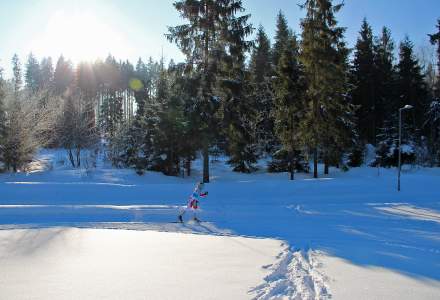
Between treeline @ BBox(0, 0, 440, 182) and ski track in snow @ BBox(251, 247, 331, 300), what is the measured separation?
18654 mm

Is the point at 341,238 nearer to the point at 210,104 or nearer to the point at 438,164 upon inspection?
the point at 210,104

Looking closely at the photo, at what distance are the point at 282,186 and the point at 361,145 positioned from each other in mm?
19141

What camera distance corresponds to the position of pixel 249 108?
27484mm

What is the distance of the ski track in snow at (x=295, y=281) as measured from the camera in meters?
6.11

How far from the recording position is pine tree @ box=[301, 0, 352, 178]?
30000 millimetres

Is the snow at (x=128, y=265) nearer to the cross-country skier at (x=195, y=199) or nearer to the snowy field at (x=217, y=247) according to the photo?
the snowy field at (x=217, y=247)

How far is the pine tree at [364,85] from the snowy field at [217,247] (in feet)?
75.8

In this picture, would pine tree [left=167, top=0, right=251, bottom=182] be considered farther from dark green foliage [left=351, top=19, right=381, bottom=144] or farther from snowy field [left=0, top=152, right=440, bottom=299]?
dark green foliage [left=351, top=19, right=381, bottom=144]

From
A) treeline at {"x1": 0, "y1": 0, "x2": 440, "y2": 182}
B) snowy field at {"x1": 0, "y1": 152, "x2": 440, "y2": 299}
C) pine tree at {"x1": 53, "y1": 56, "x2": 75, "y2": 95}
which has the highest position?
pine tree at {"x1": 53, "y1": 56, "x2": 75, "y2": 95}

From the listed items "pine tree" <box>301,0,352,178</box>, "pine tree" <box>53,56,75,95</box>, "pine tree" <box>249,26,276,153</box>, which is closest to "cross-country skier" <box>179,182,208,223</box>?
"pine tree" <box>301,0,352,178</box>

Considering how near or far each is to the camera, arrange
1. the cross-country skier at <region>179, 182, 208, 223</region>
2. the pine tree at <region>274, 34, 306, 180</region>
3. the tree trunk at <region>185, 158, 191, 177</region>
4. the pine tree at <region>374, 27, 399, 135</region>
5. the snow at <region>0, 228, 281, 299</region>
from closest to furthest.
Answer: the snow at <region>0, 228, 281, 299</region> < the cross-country skier at <region>179, 182, 208, 223</region> < the pine tree at <region>274, 34, 306, 180</region> < the tree trunk at <region>185, 158, 191, 177</region> < the pine tree at <region>374, 27, 399, 135</region>

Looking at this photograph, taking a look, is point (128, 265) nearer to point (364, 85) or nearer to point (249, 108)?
point (249, 108)

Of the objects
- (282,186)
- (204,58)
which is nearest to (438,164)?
(282,186)

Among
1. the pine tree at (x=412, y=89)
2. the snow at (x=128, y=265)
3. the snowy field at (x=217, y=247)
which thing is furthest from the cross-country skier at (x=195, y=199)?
the pine tree at (x=412, y=89)
